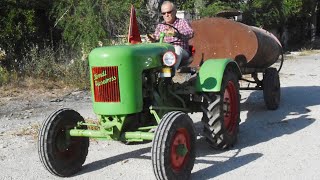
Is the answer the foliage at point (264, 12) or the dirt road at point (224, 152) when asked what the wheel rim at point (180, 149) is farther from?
the foliage at point (264, 12)

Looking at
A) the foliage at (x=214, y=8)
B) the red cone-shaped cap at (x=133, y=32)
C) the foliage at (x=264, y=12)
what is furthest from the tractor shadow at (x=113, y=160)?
the foliage at (x=264, y=12)

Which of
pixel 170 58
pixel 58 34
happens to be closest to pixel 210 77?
pixel 170 58

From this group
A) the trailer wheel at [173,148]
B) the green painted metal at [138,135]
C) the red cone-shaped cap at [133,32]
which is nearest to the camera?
the trailer wheel at [173,148]

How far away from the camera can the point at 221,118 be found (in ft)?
19.4

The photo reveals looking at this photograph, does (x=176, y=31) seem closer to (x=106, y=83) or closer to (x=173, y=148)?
(x=106, y=83)

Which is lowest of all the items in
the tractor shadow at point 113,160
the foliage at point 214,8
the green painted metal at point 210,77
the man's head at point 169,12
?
the tractor shadow at point 113,160

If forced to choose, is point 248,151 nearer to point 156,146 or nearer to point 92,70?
point 156,146

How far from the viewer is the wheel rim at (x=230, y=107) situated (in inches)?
253

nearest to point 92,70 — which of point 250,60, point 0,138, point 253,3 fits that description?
point 0,138

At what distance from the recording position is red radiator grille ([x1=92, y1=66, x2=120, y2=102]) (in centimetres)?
500

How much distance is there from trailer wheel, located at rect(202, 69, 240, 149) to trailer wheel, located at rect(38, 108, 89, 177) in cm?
152

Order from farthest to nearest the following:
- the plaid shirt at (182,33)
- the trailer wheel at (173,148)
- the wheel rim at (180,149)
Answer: the plaid shirt at (182,33)
the wheel rim at (180,149)
the trailer wheel at (173,148)

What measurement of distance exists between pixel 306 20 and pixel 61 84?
21845 millimetres

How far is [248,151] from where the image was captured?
6.15 meters
